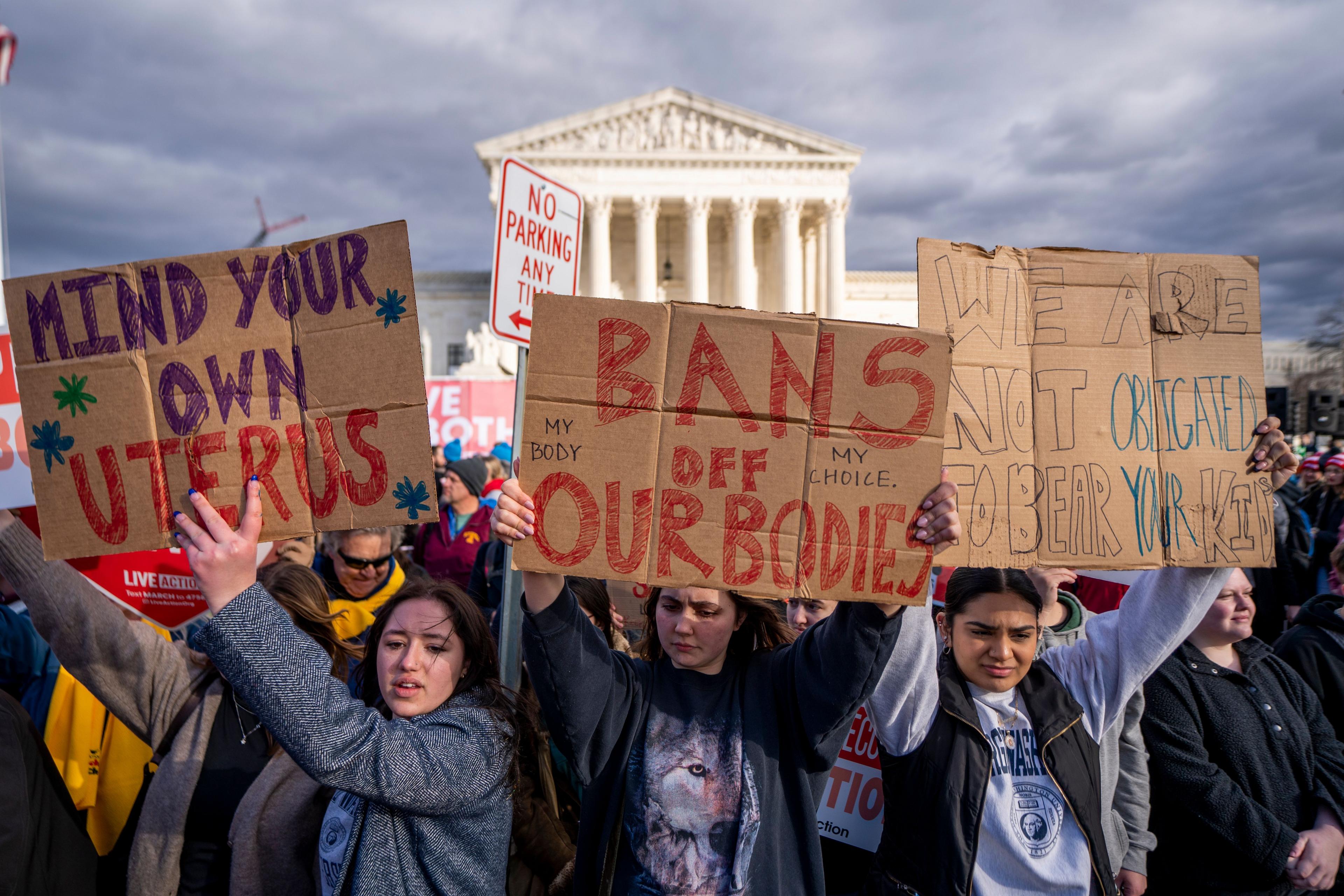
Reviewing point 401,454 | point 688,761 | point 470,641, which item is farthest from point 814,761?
point 401,454

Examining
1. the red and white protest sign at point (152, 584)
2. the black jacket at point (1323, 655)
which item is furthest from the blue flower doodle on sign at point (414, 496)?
the black jacket at point (1323, 655)

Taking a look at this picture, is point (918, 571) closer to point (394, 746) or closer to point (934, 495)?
point (934, 495)

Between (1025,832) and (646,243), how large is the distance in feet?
131

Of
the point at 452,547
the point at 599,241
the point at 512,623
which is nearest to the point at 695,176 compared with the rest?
the point at 599,241

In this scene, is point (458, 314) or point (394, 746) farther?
point (458, 314)

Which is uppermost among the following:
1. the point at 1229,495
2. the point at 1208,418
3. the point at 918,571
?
the point at 1208,418

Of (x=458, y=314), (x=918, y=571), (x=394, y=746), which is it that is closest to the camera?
(x=394, y=746)

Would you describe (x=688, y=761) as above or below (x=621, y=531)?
below

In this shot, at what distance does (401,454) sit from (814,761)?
4.19 feet

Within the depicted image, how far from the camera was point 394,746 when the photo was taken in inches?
71.0

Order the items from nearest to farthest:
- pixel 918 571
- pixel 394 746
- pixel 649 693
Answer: pixel 394 746 → pixel 918 571 → pixel 649 693

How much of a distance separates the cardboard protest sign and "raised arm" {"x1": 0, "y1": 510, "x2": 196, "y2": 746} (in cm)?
238

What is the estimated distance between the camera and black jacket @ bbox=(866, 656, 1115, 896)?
2.25 meters

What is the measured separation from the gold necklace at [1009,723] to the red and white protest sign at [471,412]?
12315mm
